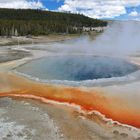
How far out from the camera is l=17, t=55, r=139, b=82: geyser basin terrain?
60.3 feet

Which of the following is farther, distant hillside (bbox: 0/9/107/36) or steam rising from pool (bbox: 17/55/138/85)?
distant hillside (bbox: 0/9/107/36)

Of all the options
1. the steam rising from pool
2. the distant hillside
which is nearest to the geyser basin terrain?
the steam rising from pool

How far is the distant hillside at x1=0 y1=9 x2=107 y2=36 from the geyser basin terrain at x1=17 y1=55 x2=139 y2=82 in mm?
34163

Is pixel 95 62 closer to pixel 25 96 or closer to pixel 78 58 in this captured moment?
pixel 78 58

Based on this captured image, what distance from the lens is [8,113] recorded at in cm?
1142

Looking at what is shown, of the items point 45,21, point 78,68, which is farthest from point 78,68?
point 45,21

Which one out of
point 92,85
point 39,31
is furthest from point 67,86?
point 39,31

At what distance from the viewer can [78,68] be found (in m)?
21.4

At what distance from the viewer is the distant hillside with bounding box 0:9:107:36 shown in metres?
60.5

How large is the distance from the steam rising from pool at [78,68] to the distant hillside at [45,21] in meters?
34.2

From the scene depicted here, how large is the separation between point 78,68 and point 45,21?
54.3 meters

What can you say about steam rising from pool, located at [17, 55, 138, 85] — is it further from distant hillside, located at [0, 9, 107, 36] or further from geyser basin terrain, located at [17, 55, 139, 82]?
distant hillside, located at [0, 9, 107, 36]

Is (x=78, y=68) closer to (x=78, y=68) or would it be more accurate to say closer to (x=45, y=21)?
(x=78, y=68)

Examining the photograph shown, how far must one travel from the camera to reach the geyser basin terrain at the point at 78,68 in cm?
1838
